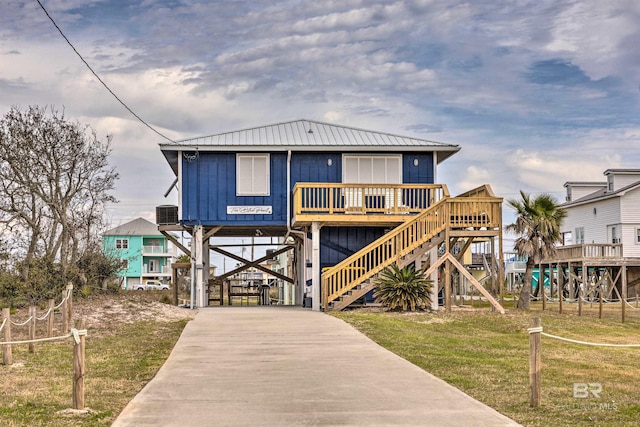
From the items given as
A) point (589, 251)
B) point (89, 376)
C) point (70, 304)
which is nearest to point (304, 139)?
point (70, 304)

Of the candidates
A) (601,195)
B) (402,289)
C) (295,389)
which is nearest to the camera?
(295,389)

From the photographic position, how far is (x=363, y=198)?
2719 centimetres

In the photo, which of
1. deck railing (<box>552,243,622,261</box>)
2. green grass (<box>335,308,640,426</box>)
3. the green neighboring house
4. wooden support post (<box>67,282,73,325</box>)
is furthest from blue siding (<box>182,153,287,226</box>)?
the green neighboring house

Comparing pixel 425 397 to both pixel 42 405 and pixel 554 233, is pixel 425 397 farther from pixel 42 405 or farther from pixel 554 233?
pixel 554 233

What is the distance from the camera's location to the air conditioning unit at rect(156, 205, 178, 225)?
31016mm

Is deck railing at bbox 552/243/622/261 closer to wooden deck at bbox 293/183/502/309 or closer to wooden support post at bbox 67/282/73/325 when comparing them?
wooden deck at bbox 293/183/502/309

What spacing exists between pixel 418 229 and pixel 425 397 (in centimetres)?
1562

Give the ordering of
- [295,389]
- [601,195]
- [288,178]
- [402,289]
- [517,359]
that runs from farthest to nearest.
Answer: [601,195]
[288,178]
[402,289]
[517,359]
[295,389]

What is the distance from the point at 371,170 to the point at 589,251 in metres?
20.1

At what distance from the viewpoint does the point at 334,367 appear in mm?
13242

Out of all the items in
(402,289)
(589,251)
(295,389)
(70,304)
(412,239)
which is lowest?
(295,389)

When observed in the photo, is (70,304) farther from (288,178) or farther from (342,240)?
(342,240)

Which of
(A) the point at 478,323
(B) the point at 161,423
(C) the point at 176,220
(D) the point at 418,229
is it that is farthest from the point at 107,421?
(C) the point at 176,220

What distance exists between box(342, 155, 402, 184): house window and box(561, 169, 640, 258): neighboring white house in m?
22.1
